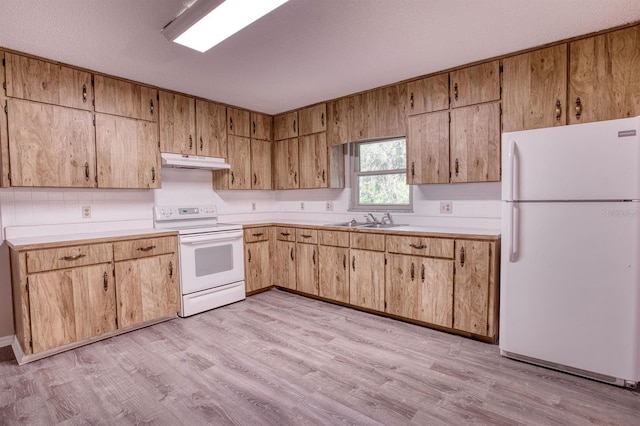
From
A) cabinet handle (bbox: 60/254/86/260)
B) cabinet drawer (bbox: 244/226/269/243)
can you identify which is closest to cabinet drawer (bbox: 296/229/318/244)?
cabinet drawer (bbox: 244/226/269/243)

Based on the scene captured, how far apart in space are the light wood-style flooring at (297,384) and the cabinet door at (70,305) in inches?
6.2

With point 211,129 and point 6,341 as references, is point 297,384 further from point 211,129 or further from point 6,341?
point 211,129

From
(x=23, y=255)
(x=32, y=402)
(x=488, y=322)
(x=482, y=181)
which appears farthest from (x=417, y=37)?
(x=32, y=402)

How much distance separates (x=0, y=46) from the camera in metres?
2.42

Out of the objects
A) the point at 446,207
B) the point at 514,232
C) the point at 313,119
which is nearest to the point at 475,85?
the point at 446,207

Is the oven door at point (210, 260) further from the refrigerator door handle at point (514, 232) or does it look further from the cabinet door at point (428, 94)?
the refrigerator door handle at point (514, 232)

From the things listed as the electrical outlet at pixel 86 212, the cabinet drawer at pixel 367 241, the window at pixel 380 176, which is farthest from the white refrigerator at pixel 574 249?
the electrical outlet at pixel 86 212

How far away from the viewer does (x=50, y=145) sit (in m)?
2.72

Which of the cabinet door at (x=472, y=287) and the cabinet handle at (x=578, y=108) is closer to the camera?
the cabinet handle at (x=578, y=108)

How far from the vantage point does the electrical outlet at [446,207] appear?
3.30 metres

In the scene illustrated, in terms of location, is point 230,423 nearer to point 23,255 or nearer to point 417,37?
point 23,255

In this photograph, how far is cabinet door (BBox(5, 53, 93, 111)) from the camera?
253 centimetres

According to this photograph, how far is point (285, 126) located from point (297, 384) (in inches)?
129

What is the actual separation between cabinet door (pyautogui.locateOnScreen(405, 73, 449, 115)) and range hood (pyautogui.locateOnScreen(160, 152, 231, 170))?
2.17m
